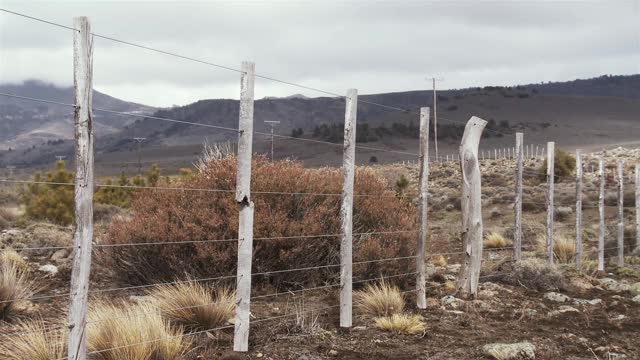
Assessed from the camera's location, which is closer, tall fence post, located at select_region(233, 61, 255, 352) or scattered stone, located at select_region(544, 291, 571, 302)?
tall fence post, located at select_region(233, 61, 255, 352)

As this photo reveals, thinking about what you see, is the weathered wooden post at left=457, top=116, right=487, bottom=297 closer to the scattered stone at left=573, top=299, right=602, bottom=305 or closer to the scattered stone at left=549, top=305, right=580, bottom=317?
the scattered stone at left=549, top=305, right=580, bottom=317

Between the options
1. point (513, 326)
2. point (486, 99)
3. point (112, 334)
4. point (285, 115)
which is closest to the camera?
point (112, 334)

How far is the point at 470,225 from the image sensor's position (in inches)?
380

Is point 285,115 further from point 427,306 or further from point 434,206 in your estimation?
point 427,306

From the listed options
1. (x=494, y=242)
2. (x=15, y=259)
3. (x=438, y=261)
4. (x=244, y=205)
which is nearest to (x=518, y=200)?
(x=438, y=261)

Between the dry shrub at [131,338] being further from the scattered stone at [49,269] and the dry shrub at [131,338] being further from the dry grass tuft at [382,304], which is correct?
the scattered stone at [49,269]

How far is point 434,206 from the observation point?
2881cm

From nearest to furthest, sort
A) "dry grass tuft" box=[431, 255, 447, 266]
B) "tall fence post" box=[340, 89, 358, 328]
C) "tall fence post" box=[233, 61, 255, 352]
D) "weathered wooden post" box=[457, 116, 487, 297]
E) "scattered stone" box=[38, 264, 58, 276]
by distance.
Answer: "tall fence post" box=[233, 61, 255, 352] < "tall fence post" box=[340, 89, 358, 328] < "weathered wooden post" box=[457, 116, 487, 297] < "scattered stone" box=[38, 264, 58, 276] < "dry grass tuft" box=[431, 255, 447, 266]

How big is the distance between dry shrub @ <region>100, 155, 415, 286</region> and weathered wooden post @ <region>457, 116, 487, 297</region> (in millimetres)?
→ 919

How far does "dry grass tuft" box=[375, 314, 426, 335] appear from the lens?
7.39 metres

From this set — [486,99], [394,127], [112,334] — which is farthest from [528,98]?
[112,334]

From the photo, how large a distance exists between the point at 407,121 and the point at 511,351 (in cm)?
9775

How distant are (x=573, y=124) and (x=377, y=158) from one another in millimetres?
44536

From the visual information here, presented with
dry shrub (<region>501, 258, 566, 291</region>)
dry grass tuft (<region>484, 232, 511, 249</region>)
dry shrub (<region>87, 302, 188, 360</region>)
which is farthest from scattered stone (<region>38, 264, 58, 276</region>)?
dry grass tuft (<region>484, 232, 511, 249</region>)
